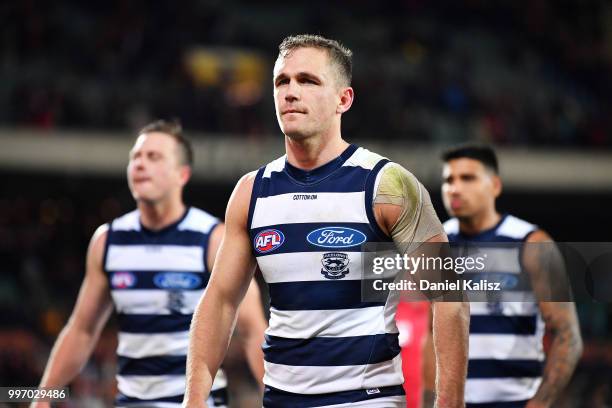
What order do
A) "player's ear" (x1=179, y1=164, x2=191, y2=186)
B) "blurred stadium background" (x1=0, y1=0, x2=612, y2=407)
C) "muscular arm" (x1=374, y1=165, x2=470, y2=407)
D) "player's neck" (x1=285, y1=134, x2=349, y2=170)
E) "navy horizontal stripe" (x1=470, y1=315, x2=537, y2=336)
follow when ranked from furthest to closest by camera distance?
"blurred stadium background" (x1=0, y1=0, x2=612, y2=407) < "player's ear" (x1=179, y1=164, x2=191, y2=186) < "navy horizontal stripe" (x1=470, y1=315, x2=537, y2=336) < "player's neck" (x1=285, y1=134, x2=349, y2=170) < "muscular arm" (x1=374, y1=165, x2=470, y2=407)

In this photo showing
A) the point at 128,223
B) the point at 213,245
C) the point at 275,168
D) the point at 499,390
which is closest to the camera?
the point at 275,168

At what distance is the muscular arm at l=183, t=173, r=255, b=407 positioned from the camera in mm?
3326

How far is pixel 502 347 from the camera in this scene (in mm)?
4793

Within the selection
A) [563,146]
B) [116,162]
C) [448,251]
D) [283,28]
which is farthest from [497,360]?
[283,28]

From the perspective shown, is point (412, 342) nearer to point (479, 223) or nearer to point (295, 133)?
point (479, 223)

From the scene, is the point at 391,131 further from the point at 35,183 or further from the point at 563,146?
the point at 35,183

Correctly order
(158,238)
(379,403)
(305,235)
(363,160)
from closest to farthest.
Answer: (379,403) < (305,235) < (363,160) < (158,238)

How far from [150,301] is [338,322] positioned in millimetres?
1944

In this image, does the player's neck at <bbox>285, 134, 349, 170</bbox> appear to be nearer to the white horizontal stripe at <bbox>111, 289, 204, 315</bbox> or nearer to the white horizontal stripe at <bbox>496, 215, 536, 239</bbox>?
the white horizontal stripe at <bbox>111, 289, 204, 315</bbox>

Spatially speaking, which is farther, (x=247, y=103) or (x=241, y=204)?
(x=247, y=103)

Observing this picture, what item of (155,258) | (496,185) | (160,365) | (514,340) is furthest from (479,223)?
(160,365)

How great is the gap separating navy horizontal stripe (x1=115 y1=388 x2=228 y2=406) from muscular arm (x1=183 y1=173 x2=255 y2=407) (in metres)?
1.42

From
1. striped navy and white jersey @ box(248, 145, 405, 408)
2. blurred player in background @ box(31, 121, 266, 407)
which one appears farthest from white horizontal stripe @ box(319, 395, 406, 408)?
blurred player in background @ box(31, 121, 266, 407)

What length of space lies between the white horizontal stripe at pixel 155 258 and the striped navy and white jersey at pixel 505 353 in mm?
1518
